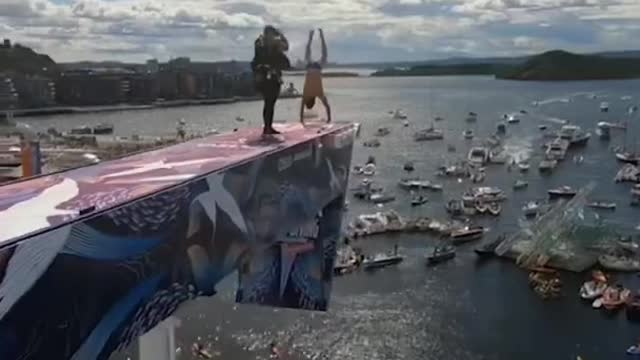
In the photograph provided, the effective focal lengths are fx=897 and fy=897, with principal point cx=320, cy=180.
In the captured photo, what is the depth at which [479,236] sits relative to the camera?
21.0 m

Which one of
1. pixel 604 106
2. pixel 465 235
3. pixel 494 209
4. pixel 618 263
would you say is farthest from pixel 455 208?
pixel 604 106

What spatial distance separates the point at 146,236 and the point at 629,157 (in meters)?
31.8

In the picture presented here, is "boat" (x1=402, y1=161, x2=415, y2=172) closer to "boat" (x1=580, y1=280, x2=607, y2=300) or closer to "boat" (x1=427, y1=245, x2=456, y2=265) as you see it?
"boat" (x1=427, y1=245, x2=456, y2=265)

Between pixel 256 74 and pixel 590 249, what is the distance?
45.8 feet

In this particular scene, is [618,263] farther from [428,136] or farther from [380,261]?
[428,136]

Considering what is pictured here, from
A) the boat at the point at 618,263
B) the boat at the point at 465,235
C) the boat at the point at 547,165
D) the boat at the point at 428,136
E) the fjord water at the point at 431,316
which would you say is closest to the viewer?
the fjord water at the point at 431,316

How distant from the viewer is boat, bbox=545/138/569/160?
3350 cm

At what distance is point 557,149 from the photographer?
34.8 metres

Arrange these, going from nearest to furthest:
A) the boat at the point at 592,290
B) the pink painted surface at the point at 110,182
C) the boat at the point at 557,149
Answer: the pink painted surface at the point at 110,182 → the boat at the point at 592,290 → the boat at the point at 557,149

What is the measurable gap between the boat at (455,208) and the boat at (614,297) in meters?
7.79

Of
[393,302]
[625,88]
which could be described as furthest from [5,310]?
[625,88]

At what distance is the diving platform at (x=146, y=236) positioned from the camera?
333cm

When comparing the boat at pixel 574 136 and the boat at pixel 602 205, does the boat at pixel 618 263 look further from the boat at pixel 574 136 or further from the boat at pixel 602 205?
the boat at pixel 574 136

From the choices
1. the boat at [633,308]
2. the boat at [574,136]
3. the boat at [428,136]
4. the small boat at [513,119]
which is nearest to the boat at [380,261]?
the boat at [633,308]
